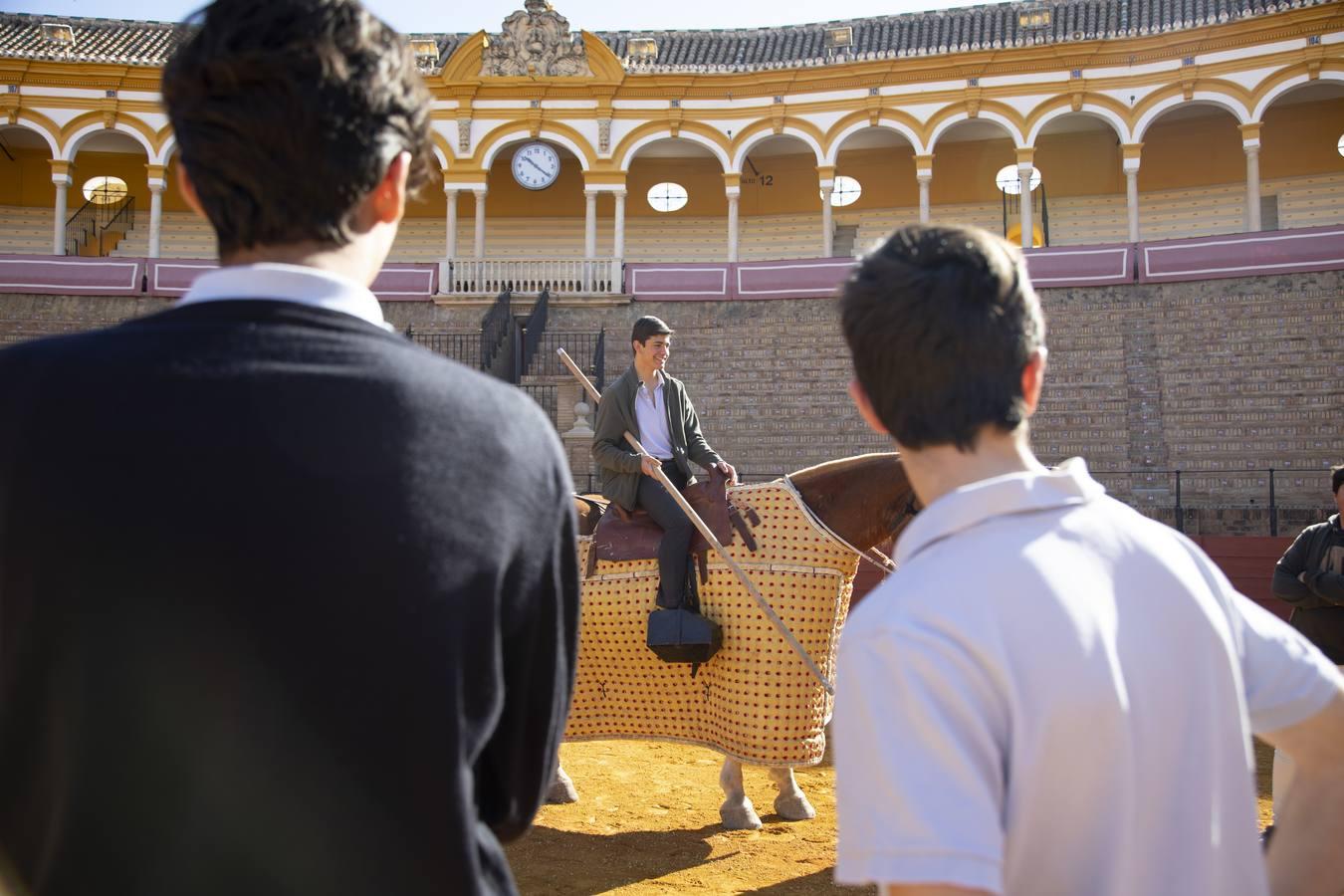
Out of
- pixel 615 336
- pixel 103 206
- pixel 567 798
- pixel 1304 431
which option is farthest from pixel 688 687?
pixel 103 206

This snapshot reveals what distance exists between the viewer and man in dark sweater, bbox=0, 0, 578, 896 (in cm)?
117

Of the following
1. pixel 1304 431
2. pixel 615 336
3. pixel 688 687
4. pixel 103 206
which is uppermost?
pixel 103 206

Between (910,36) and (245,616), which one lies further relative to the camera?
(910,36)

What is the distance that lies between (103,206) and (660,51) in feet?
46.3

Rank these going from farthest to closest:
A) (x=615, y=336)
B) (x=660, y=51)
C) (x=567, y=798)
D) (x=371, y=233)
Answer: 1. (x=660, y=51)
2. (x=615, y=336)
3. (x=567, y=798)
4. (x=371, y=233)

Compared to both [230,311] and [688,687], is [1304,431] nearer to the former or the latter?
[688,687]

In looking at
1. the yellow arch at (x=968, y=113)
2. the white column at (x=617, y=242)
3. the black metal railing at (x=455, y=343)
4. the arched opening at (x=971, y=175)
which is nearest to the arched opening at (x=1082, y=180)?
the arched opening at (x=971, y=175)

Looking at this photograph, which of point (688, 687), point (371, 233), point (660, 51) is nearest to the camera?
point (371, 233)

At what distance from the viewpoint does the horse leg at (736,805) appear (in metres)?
5.93

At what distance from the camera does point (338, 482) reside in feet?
3.99

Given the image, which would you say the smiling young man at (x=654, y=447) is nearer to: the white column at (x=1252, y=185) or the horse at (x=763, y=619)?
the horse at (x=763, y=619)

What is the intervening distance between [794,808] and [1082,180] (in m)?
22.9

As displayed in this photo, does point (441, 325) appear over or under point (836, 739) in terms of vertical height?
over

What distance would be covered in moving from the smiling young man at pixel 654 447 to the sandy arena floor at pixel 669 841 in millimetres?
1216
